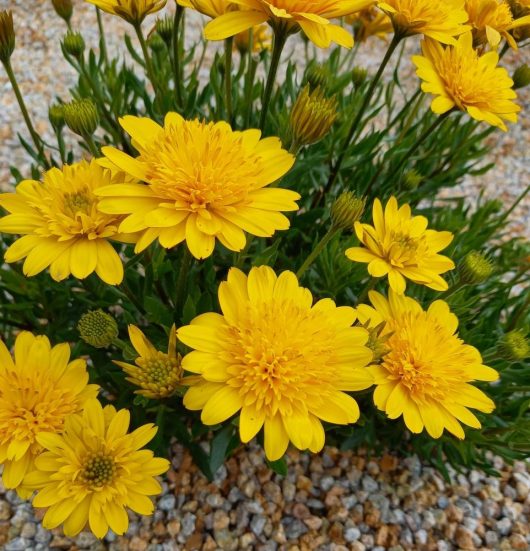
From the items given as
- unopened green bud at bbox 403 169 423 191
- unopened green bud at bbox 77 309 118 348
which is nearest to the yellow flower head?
unopened green bud at bbox 403 169 423 191

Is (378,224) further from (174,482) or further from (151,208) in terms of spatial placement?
(174,482)

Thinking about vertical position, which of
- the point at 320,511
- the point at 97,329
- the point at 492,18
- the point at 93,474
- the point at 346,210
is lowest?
the point at 320,511

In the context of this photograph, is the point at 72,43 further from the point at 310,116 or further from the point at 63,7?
the point at 310,116

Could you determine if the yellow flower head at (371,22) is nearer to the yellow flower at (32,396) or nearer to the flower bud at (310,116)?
the flower bud at (310,116)

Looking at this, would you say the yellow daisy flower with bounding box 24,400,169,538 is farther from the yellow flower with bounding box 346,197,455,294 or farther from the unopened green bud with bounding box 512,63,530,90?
the unopened green bud with bounding box 512,63,530,90

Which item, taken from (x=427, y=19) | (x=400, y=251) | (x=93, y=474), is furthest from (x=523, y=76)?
(x=93, y=474)

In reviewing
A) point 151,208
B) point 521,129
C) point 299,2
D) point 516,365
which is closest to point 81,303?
point 151,208
